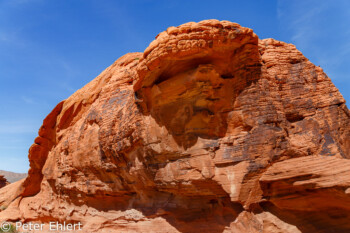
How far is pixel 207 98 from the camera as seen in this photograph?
23.7ft

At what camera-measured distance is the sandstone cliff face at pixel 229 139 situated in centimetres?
617

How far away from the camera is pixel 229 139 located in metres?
6.86

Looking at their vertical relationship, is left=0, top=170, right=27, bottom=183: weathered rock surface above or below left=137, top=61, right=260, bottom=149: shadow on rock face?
above

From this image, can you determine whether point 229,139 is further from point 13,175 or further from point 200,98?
point 13,175

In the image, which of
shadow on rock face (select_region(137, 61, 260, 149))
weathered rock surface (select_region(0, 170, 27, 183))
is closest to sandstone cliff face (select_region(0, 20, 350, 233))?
shadow on rock face (select_region(137, 61, 260, 149))

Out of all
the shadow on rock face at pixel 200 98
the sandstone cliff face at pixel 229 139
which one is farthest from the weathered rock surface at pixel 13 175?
the shadow on rock face at pixel 200 98

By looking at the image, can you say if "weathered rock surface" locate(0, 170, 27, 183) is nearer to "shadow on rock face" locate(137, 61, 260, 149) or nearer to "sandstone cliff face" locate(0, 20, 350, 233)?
"sandstone cliff face" locate(0, 20, 350, 233)

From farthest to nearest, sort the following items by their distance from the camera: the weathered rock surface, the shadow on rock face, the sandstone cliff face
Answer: the weathered rock surface
the shadow on rock face
the sandstone cliff face

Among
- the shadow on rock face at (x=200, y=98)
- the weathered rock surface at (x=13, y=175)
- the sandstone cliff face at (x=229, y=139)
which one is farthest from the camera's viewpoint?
the weathered rock surface at (x=13, y=175)

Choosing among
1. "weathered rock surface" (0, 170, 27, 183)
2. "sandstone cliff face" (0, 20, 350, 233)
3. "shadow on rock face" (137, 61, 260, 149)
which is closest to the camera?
"sandstone cliff face" (0, 20, 350, 233)

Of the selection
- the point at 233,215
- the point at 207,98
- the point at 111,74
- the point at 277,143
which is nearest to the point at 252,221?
the point at 233,215

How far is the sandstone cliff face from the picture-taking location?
6.17m

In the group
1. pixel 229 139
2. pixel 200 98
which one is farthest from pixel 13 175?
pixel 229 139

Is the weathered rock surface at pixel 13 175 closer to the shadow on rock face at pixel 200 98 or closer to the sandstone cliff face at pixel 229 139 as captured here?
the sandstone cliff face at pixel 229 139
